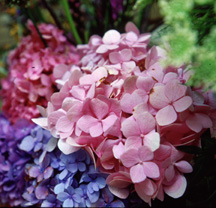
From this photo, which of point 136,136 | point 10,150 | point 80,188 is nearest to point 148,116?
point 136,136

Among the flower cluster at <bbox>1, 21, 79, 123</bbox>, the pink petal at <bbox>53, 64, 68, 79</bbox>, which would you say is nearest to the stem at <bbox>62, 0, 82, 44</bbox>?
the flower cluster at <bbox>1, 21, 79, 123</bbox>

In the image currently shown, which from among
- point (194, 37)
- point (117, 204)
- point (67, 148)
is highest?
point (194, 37)

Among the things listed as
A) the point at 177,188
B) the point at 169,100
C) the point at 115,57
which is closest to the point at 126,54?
the point at 115,57

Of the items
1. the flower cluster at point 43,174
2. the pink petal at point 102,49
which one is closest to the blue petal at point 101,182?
the flower cluster at point 43,174

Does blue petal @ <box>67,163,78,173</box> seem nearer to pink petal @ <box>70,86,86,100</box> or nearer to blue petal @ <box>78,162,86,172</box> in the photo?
blue petal @ <box>78,162,86,172</box>

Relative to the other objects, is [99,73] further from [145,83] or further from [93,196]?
[93,196]

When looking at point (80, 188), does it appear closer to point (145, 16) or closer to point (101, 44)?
point (101, 44)
